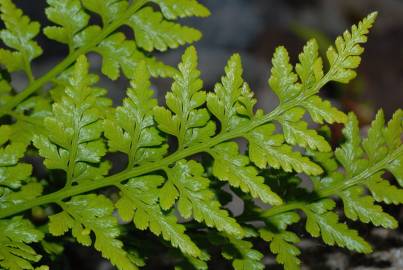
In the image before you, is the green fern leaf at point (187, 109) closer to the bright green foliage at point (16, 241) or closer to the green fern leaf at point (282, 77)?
the green fern leaf at point (282, 77)

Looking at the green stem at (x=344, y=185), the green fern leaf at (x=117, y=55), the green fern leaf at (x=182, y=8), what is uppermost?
the green fern leaf at (x=182, y=8)

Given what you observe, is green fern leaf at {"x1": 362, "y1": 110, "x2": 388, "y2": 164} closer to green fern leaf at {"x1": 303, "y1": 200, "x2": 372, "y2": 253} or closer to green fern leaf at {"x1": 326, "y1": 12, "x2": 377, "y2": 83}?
green fern leaf at {"x1": 303, "y1": 200, "x2": 372, "y2": 253}

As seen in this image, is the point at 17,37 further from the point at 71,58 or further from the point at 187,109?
the point at 187,109

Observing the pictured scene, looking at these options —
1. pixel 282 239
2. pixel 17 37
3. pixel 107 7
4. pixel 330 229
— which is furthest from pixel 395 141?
pixel 17 37

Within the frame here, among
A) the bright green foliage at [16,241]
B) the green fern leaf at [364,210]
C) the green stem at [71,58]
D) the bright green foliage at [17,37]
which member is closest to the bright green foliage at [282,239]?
the green fern leaf at [364,210]

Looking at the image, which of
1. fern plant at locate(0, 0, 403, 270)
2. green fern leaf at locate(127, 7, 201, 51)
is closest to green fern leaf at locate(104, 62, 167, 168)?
fern plant at locate(0, 0, 403, 270)

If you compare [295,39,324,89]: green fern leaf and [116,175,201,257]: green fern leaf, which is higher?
[295,39,324,89]: green fern leaf
